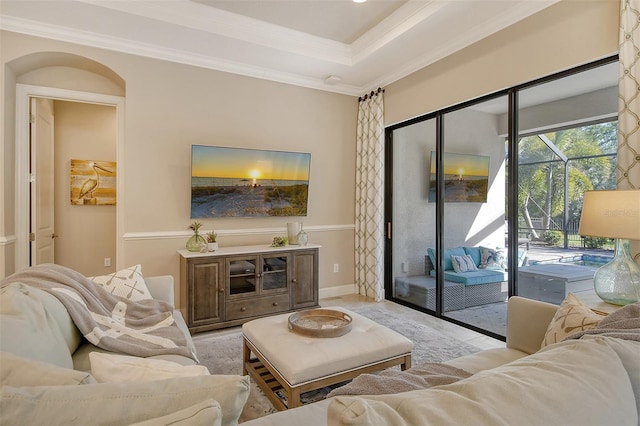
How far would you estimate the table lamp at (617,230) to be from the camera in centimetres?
175

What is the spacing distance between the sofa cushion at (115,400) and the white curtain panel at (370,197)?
12.7 feet

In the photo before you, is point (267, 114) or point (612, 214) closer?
point (612, 214)

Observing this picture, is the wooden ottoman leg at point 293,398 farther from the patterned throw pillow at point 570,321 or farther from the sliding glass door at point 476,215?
the sliding glass door at point 476,215

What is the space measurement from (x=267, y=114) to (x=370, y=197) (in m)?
1.71

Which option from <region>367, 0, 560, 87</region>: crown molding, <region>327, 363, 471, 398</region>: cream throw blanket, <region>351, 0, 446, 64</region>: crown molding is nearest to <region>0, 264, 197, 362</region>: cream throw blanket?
Answer: <region>327, 363, 471, 398</region>: cream throw blanket

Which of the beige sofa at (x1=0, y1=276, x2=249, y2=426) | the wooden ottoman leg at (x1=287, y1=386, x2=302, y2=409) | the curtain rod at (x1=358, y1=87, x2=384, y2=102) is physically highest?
the curtain rod at (x1=358, y1=87, x2=384, y2=102)

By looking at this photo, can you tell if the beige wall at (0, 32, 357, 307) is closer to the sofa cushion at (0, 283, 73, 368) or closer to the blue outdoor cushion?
the blue outdoor cushion

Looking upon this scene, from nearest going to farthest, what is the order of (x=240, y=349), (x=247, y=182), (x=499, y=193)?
(x=240, y=349) → (x=499, y=193) → (x=247, y=182)

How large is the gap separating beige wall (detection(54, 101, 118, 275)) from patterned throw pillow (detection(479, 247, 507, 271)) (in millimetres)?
4941

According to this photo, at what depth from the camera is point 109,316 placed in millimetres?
2006

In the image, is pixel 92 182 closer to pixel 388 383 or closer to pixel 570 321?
pixel 388 383

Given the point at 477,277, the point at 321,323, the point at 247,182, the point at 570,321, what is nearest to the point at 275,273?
the point at 247,182

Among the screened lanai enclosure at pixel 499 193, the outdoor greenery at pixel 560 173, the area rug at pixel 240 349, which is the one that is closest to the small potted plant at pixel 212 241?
the area rug at pixel 240 349

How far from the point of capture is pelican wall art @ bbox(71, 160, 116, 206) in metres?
4.74
